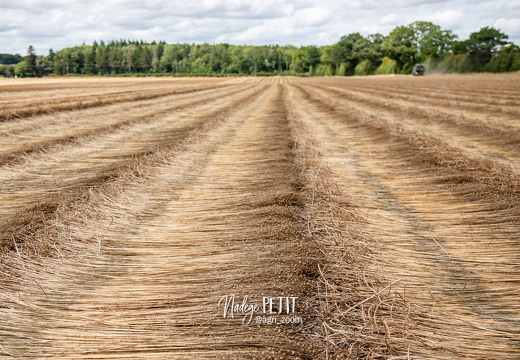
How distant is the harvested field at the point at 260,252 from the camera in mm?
2373

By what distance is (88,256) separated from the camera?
343 cm

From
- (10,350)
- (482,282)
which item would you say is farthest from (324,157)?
(10,350)

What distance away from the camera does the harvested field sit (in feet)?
7.79

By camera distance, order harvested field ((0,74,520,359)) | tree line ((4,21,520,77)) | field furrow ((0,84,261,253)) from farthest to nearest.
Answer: tree line ((4,21,520,77)) → field furrow ((0,84,261,253)) → harvested field ((0,74,520,359))

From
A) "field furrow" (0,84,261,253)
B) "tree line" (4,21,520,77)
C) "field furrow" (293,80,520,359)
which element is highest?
"tree line" (4,21,520,77)

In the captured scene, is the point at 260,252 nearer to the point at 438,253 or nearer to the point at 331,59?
the point at 438,253

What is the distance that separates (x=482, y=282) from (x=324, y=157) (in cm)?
409

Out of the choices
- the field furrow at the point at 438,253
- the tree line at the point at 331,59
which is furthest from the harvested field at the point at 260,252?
the tree line at the point at 331,59

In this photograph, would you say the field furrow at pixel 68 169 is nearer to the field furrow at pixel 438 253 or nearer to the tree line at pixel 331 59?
the field furrow at pixel 438 253

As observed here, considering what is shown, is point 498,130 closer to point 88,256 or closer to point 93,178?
point 93,178

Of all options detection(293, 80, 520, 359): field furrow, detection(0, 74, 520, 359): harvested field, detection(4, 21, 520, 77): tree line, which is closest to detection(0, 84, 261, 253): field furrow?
detection(0, 74, 520, 359): harvested field

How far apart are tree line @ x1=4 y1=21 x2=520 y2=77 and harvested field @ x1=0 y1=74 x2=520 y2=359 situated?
73.3 m

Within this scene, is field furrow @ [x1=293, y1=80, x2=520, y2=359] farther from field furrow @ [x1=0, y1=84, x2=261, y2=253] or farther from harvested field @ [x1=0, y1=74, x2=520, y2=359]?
field furrow @ [x1=0, y1=84, x2=261, y2=253]

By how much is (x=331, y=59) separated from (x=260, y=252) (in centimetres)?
11422
